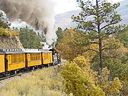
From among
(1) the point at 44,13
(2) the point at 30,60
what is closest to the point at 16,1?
(1) the point at 44,13

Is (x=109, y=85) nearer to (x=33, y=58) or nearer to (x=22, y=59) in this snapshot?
(x=22, y=59)

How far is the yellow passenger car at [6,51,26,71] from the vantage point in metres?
13.9

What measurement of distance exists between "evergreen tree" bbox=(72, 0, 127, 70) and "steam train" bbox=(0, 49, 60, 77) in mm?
5888

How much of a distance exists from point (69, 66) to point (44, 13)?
13123 mm

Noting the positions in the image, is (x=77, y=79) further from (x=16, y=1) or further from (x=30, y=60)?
(x=16, y=1)

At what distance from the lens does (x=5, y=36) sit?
24.0 meters

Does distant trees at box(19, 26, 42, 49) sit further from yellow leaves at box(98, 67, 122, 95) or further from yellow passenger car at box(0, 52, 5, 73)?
yellow leaves at box(98, 67, 122, 95)

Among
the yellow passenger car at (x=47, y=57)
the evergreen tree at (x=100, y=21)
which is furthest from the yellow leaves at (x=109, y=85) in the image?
the yellow passenger car at (x=47, y=57)

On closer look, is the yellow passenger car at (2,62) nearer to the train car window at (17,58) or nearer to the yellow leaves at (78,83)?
the train car window at (17,58)

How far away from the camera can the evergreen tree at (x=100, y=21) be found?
1598cm

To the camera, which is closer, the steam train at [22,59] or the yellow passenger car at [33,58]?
the steam train at [22,59]

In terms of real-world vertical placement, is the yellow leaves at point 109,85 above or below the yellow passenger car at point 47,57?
below

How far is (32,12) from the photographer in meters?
19.7

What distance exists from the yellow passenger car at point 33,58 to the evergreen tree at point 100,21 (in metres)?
5.68
